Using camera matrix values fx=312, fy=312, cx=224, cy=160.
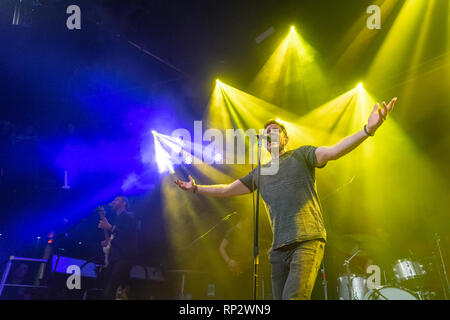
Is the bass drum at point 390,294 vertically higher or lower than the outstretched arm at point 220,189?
lower

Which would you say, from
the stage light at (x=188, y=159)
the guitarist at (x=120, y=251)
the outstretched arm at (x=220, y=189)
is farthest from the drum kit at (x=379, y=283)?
the stage light at (x=188, y=159)

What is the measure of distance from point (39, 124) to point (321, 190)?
807cm

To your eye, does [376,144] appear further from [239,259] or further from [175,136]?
[175,136]

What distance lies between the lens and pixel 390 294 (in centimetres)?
529

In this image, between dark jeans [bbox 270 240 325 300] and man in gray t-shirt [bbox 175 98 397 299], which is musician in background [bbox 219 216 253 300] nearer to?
man in gray t-shirt [bbox 175 98 397 299]

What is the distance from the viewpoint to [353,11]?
598 cm

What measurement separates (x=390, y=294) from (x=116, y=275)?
15.9ft

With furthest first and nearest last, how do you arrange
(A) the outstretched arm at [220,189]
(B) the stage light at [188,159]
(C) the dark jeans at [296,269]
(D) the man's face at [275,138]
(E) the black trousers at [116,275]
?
1. (B) the stage light at [188,159]
2. (E) the black trousers at [116,275]
3. (A) the outstretched arm at [220,189]
4. (D) the man's face at [275,138]
5. (C) the dark jeans at [296,269]

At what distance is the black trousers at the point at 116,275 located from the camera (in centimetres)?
571

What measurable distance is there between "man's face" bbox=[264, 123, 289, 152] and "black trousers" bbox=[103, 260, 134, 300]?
13.6 ft

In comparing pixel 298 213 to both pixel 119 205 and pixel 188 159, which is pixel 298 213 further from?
pixel 188 159

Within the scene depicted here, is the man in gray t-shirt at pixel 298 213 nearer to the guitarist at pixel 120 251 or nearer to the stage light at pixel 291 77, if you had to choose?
the guitarist at pixel 120 251

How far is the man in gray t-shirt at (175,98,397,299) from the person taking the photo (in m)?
2.36
